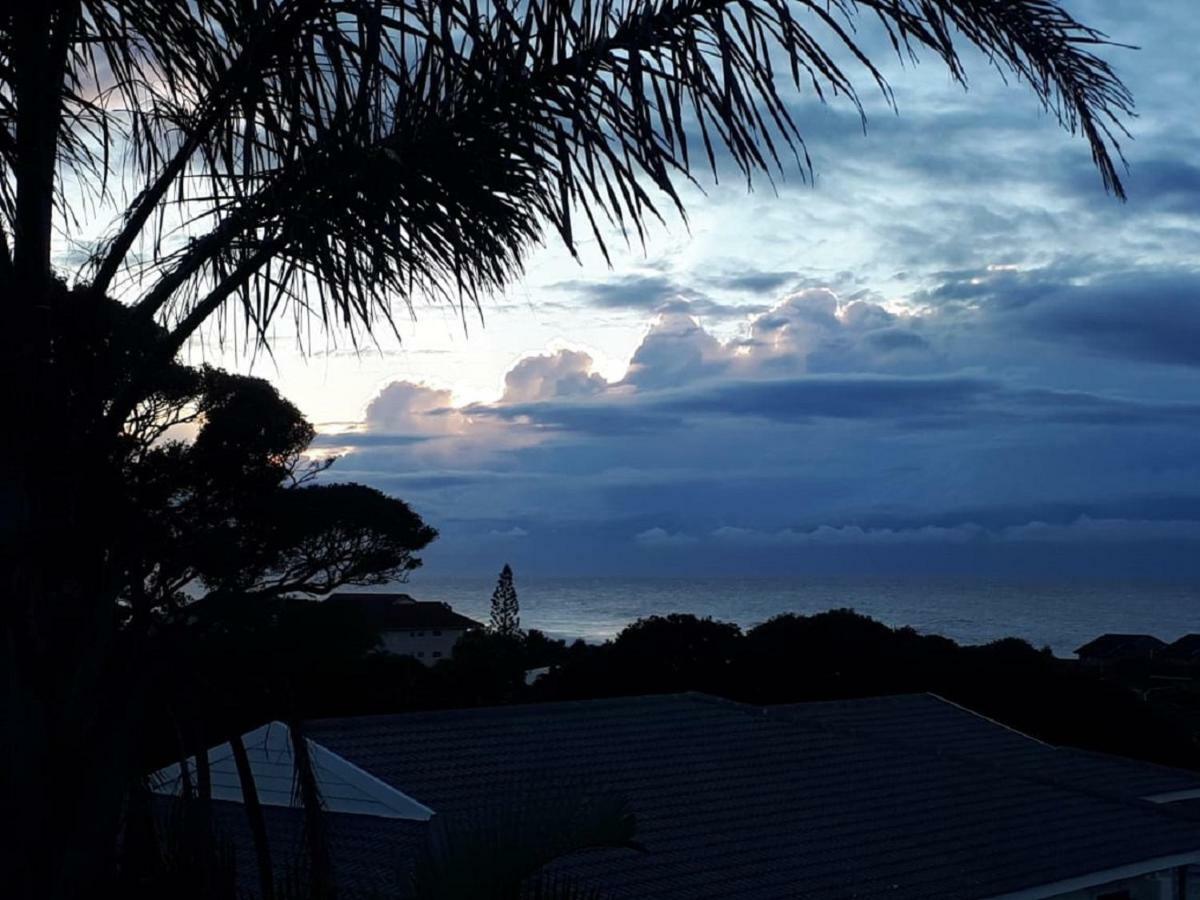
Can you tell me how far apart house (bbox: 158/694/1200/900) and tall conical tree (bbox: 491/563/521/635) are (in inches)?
2216

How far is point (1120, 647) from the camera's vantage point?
296 ft

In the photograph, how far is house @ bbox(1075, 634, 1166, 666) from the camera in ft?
283

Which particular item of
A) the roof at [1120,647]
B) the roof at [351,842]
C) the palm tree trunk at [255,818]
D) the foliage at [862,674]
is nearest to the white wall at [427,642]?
the roof at [1120,647]

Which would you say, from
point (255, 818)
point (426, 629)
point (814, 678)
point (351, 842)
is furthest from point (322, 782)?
point (426, 629)

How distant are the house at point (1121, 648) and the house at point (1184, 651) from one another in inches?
31.9

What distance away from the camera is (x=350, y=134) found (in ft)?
13.1

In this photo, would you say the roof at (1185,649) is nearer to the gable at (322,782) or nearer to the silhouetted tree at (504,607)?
the silhouetted tree at (504,607)

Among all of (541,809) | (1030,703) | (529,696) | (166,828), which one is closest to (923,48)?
(541,809)

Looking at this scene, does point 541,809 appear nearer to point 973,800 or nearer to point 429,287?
point 429,287

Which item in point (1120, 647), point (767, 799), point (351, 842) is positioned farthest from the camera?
point (1120, 647)

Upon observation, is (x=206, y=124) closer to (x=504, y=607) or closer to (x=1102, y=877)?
(x=1102, y=877)

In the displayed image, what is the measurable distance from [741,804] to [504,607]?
6193cm

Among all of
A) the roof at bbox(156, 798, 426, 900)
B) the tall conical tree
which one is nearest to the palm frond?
the roof at bbox(156, 798, 426, 900)

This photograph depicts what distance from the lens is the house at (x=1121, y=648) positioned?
86.2 meters
